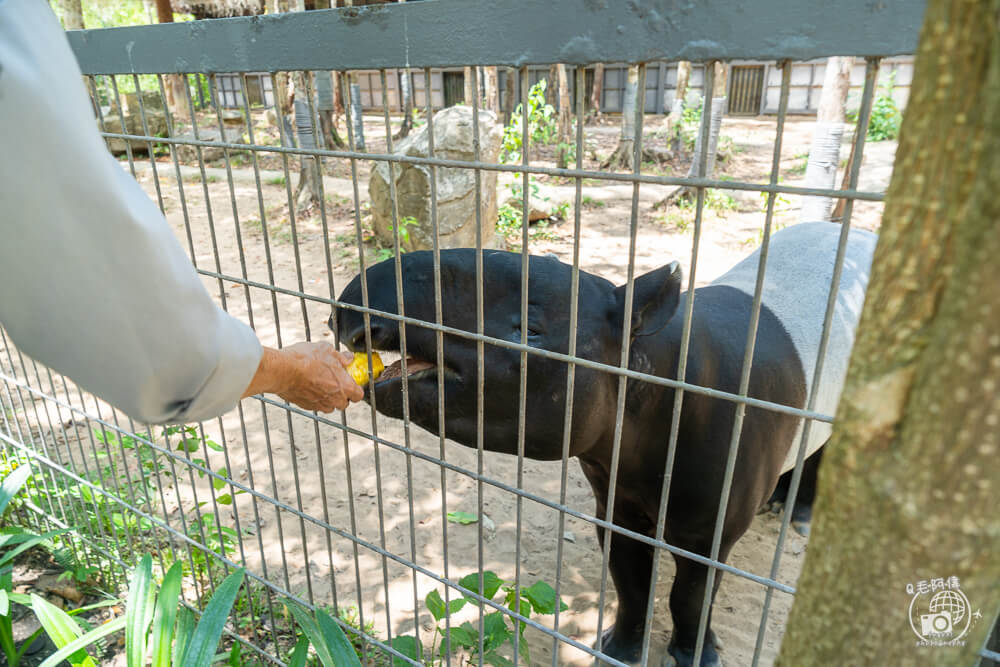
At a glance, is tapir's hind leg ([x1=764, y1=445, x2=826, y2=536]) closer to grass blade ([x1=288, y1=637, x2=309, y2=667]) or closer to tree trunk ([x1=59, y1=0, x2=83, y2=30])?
grass blade ([x1=288, y1=637, x2=309, y2=667])

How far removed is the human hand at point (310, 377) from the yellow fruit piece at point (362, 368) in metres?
0.12

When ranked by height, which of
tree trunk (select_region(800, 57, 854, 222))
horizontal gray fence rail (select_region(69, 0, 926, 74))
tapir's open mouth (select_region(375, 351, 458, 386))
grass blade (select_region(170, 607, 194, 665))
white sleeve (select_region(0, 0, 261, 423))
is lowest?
grass blade (select_region(170, 607, 194, 665))

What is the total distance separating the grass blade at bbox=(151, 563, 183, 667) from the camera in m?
2.01

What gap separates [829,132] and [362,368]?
219 inches

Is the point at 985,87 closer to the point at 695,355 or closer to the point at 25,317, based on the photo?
the point at 25,317

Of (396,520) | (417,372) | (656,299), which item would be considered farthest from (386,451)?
(656,299)

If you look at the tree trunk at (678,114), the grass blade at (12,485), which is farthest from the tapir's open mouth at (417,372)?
the tree trunk at (678,114)

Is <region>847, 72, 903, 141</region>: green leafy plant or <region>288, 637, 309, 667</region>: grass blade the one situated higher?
<region>288, 637, 309, 667</region>: grass blade

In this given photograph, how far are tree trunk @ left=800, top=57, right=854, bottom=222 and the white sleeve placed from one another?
→ 581 centimetres

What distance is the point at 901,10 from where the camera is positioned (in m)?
0.95

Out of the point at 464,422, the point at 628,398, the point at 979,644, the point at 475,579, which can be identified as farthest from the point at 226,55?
the point at 979,644

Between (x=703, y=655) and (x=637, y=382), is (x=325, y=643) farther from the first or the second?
(x=703, y=655)

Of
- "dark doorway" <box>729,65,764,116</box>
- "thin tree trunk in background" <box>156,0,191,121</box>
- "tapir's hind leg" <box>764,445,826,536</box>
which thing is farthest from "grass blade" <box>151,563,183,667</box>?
"dark doorway" <box>729,65,764,116</box>

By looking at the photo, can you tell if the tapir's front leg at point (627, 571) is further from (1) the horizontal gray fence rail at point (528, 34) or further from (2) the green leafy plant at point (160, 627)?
(1) the horizontal gray fence rail at point (528, 34)
